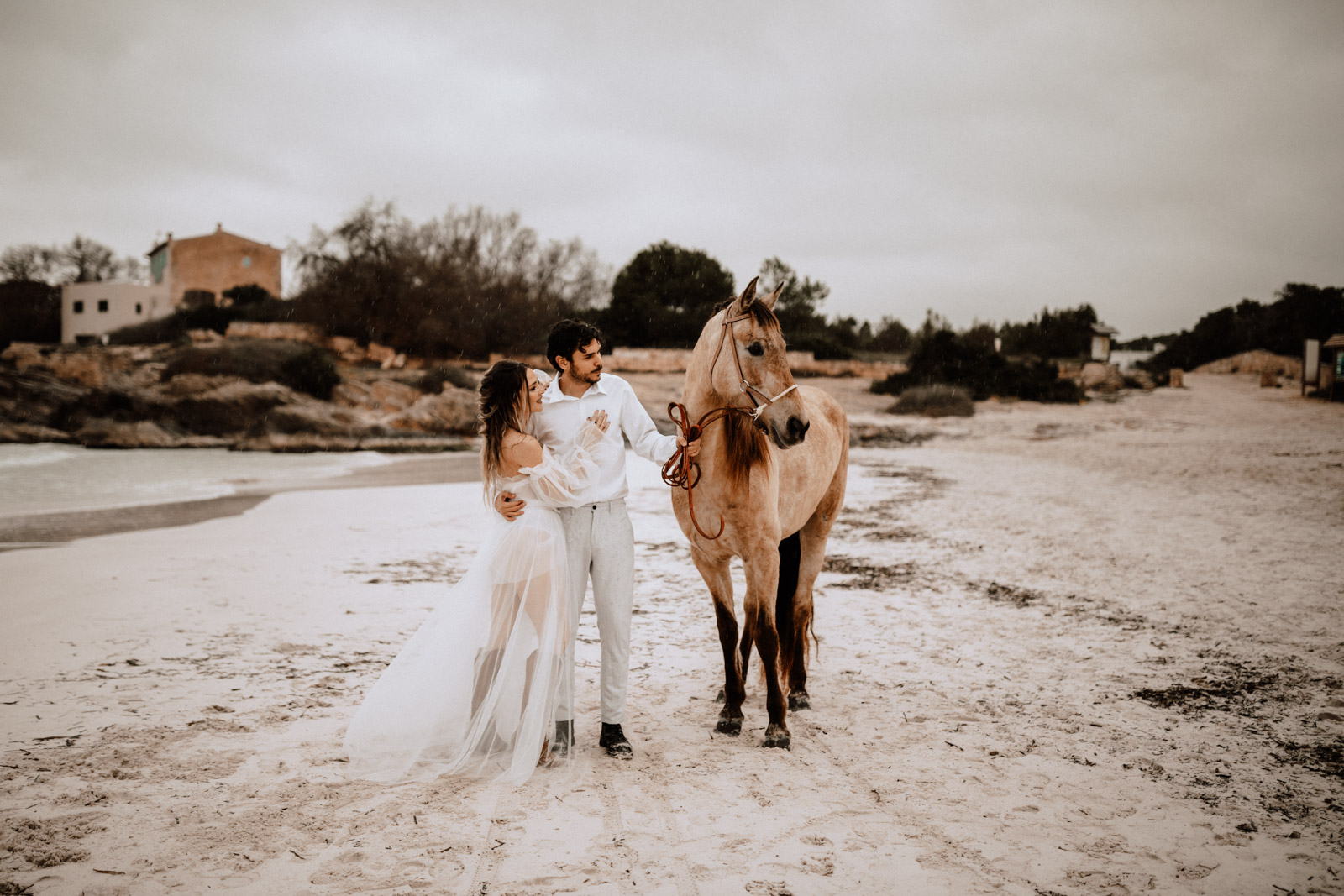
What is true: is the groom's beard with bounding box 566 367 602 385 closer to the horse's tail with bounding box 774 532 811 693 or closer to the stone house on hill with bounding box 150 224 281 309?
the horse's tail with bounding box 774 532 811 693

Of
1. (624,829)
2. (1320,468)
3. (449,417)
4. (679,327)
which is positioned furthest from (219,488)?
(679,327)

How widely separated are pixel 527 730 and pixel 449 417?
76.0 feet

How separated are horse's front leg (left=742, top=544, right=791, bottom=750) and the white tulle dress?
980mm

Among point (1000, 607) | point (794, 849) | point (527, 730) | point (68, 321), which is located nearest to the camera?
point (794, 849)

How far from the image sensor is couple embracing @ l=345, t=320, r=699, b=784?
2998 mm

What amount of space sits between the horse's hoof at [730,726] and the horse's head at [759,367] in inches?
57.2

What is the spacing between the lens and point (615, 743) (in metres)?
3.22

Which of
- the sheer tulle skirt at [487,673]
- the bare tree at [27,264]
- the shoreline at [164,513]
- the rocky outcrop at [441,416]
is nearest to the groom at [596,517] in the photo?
the sheer tulle skirt at [487,673]

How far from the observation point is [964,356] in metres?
27.2

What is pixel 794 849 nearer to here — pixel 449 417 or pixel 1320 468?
pixel 1320 468

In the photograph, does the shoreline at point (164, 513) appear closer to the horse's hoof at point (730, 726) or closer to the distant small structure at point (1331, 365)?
the horse's hoof at point (730, 726)

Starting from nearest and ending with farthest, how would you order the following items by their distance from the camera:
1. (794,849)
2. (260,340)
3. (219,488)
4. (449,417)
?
(794,849) → (219,488) → (449,417) → (260,340)

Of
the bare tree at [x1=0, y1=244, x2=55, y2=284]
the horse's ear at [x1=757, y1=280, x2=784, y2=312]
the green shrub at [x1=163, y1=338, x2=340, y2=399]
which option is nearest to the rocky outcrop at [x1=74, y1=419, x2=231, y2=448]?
the green shrub at [x1=163, y1=338, x2=340, y2=399]

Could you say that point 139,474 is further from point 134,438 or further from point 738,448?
point 738,448
